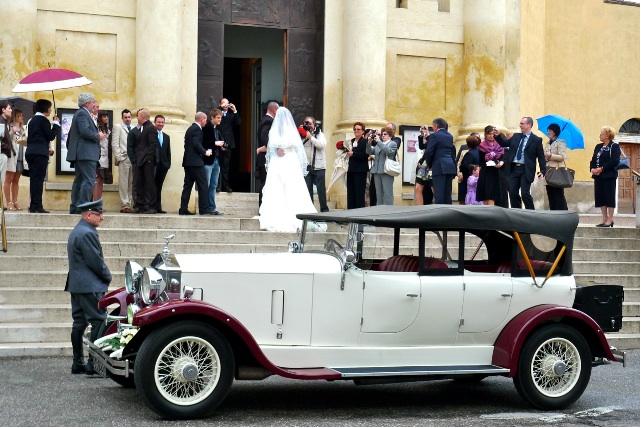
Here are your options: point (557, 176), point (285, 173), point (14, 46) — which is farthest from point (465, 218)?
point (14, 46)

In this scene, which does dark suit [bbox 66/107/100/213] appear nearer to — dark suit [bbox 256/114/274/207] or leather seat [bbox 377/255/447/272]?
dark suit [bbox 256/114/274/207]

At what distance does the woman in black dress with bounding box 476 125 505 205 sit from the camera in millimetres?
18188

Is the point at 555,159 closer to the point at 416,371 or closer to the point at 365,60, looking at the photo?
the point at 365,60

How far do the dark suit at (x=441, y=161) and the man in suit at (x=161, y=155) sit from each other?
13.2 feet

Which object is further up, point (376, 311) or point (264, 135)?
point (264, 135)

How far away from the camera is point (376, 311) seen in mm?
9422

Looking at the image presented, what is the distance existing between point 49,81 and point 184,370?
9056 mm

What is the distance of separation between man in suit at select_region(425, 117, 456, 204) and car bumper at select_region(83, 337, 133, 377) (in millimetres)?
8810

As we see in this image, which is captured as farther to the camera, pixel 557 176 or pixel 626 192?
pixel 626 192

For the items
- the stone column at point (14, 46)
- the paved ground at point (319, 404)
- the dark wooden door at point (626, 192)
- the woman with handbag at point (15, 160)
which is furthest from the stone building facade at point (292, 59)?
the paved ground at point (319, 404)

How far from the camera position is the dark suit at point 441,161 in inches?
695

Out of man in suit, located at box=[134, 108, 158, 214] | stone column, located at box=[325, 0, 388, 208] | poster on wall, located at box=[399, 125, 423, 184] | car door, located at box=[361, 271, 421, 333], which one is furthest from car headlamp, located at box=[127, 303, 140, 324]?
poster on wall, located at box=[399, 125, 423, 184]

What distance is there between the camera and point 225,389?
8.85 m

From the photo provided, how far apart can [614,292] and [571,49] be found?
19.2 m
